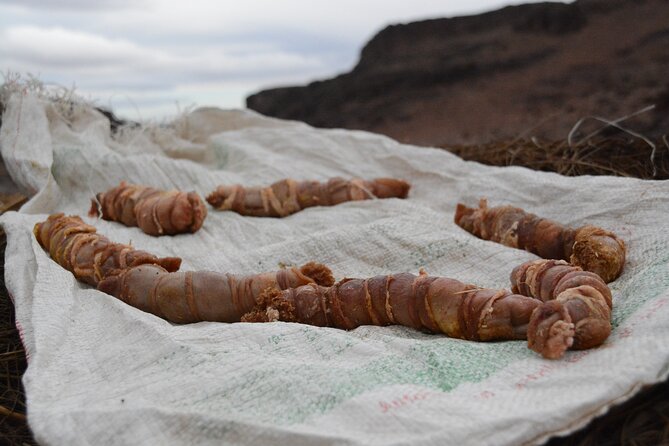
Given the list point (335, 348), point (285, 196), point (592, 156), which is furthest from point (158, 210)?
point (592, 156)

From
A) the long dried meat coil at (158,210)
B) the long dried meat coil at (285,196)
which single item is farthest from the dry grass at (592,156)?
the long dried meat coil at (158,210)

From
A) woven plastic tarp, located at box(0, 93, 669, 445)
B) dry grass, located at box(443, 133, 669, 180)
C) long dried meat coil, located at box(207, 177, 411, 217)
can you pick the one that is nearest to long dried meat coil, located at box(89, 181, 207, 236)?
woven plastic tarp, located at box(0, 93, 669, 445)

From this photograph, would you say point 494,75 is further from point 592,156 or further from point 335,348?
point 335,348

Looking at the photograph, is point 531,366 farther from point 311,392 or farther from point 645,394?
point 311,392

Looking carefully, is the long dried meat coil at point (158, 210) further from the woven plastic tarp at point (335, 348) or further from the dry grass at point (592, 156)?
the dry grass at point (592, 156)

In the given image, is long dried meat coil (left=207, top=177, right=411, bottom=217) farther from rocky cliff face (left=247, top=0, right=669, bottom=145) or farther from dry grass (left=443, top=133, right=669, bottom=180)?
rocky cliff face (left=247, top=0, right=669, bottom=145)

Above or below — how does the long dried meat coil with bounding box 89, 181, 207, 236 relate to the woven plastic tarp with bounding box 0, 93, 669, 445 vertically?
above

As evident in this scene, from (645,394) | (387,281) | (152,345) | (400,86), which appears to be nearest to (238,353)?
(152,345)

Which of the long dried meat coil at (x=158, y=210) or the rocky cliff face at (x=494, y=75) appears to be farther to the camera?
the rocky cliff face at (x=494, y=75)
